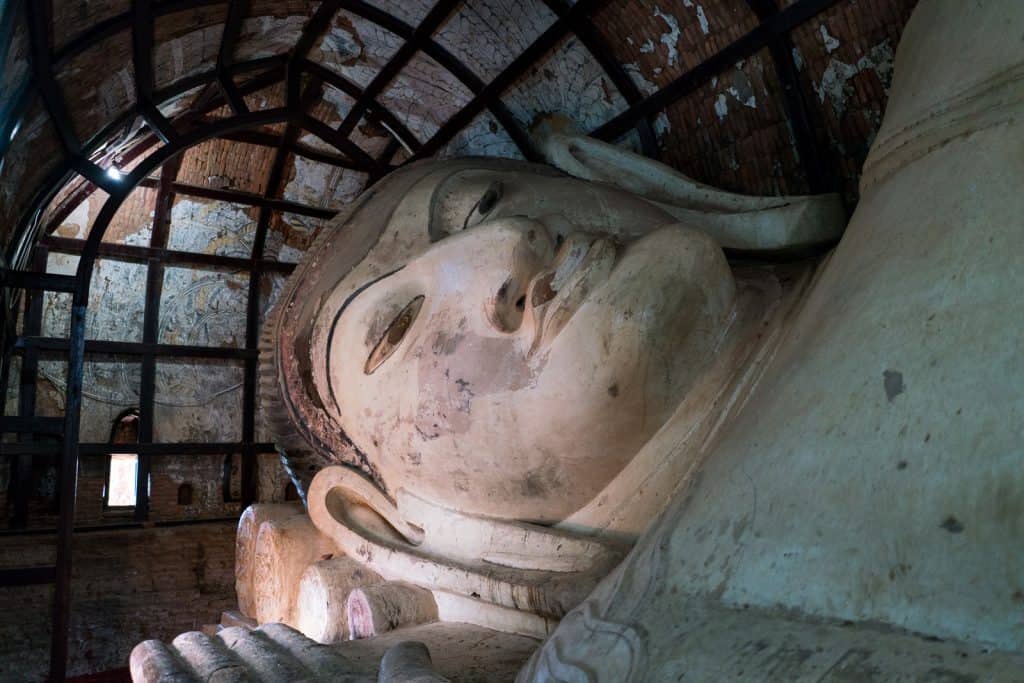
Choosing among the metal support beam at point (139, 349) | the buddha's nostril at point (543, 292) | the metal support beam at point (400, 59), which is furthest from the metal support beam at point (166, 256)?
the buddha's nostril at point (543, 292)

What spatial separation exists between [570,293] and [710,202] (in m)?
1.00

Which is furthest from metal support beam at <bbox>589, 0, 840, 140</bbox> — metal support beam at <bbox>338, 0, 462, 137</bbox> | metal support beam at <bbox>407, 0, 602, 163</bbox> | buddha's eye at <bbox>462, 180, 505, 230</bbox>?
buddha's eye at <bbox>462, 180, 505, 230</bbox>

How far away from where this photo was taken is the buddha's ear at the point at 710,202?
7.91ft

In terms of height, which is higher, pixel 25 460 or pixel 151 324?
pixel 151 324

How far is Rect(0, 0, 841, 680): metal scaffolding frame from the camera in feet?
9.00

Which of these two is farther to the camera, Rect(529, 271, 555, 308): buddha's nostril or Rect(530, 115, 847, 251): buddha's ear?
Rect(530, 115, 847, 251): buddha's ear

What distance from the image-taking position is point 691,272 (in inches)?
73.1

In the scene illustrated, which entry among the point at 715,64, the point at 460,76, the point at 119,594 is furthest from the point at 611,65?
the point at 119,594

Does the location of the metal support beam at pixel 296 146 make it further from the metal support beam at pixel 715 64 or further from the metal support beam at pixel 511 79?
the metal support beam at pixel 715 64

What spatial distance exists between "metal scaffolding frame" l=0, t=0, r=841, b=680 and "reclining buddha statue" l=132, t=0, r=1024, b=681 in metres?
0.39

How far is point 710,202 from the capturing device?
8.73ft

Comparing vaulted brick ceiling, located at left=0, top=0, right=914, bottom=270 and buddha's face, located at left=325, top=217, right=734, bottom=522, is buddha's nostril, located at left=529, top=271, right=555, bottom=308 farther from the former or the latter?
vaulted brick ceiling, located at left=0, top=0, right=914, bottom=270

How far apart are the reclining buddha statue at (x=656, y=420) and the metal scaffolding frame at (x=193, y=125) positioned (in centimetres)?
39

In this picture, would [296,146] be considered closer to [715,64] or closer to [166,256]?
[166,256]
